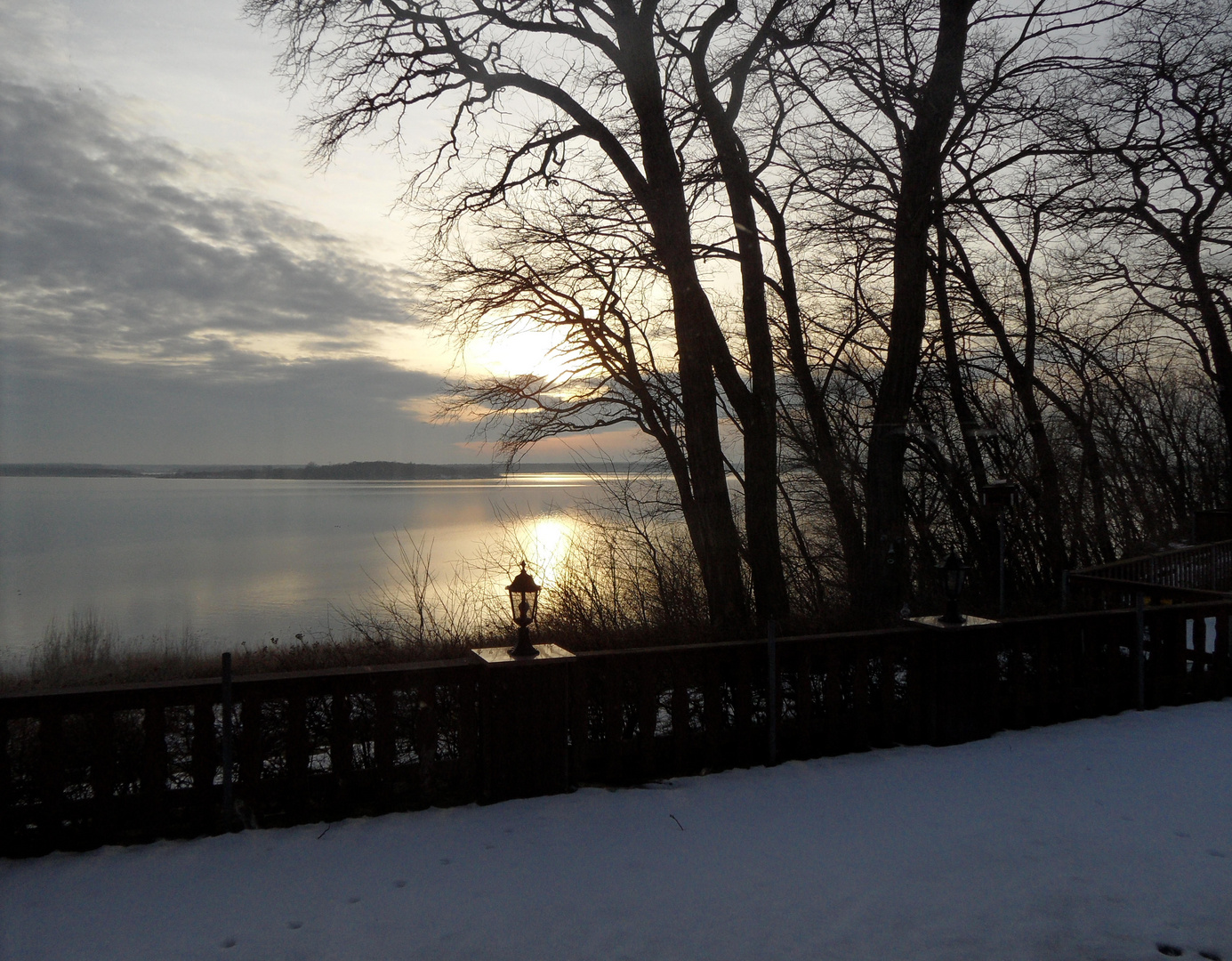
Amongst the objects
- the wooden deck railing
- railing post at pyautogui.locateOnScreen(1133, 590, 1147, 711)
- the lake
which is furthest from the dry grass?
the wooden deck railing

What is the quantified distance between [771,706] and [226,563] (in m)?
28.4

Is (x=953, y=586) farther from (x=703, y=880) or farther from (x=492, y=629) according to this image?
(x=492, y=629)

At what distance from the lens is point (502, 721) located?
485cm

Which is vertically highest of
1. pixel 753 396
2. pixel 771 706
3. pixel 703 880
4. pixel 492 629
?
pixel 753 396

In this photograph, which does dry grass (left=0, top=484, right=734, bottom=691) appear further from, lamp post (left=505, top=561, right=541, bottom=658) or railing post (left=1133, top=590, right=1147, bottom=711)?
railing post (left=1133, top=590, right=1147, bottom=711)

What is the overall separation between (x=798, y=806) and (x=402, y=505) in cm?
6104

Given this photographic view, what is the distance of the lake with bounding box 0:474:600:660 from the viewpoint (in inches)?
725

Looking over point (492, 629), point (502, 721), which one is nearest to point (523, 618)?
point (502, 721)

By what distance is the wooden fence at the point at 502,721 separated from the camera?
168 inches

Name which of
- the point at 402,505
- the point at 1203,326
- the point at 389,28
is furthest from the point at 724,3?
the point at 402,505

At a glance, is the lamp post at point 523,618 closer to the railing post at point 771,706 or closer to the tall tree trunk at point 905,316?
the railing post at point 771,706

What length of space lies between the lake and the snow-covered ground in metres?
8.58

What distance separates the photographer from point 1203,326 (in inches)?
798

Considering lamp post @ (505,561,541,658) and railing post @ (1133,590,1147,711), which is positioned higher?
lamp post @ (505,561,541,658)
